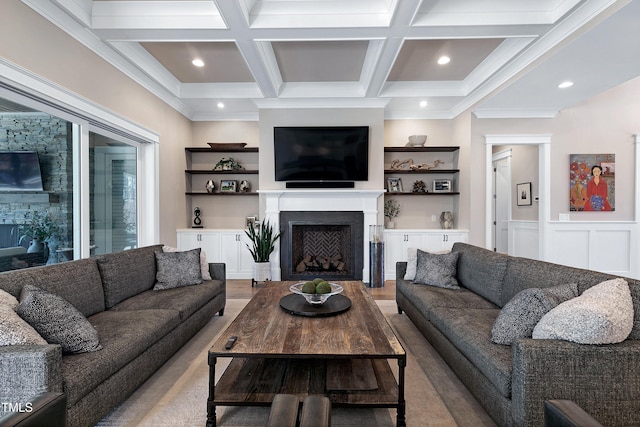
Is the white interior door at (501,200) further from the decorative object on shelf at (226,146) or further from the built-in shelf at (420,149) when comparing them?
the decorative object on shelf at (226,146)

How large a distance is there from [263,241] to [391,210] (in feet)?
7.62

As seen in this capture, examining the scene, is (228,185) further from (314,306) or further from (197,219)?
(314,306)

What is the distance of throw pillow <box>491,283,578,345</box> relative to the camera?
1.74m

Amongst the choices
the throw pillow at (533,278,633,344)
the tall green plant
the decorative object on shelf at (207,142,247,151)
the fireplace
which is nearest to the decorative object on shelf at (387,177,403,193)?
the fireplace

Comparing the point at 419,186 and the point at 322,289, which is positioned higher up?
the point at 419,186

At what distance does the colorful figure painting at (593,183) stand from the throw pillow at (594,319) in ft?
13.5

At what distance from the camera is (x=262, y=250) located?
4.93 m

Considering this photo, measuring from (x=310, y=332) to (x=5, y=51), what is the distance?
2931 millimetres

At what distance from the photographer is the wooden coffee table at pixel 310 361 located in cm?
166

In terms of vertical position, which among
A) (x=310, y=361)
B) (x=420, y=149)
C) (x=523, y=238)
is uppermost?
(x=420, y=149)

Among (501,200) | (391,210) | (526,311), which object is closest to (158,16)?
(526,311)

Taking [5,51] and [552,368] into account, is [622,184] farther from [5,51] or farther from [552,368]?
[5,51]

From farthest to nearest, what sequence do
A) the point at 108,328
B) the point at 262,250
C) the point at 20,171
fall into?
the point at 262,250 → the point at 20,171 → the point at 108,328

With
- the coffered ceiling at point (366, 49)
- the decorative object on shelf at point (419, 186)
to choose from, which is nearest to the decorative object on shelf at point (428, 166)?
the decorative object on shelf at point (419, 186)
